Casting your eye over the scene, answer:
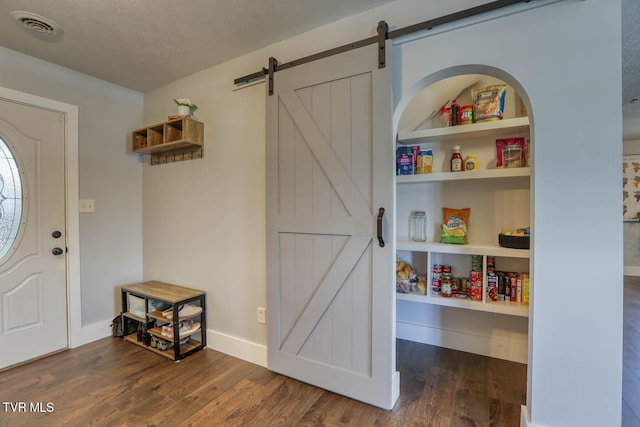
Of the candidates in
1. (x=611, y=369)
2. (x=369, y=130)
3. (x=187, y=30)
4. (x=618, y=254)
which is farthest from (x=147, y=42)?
(x=611, y=369)

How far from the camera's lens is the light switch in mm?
2523

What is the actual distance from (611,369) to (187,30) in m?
2.92

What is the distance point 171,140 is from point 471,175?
2.39 m

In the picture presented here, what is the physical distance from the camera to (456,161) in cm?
220

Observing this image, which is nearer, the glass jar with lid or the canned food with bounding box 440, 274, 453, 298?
the canned food with bounding box 440, 274, 453, 298

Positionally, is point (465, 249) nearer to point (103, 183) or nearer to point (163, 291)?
point (163, 291)

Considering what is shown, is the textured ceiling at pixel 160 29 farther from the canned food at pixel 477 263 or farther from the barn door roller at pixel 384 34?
the canned food at pixel 477 263

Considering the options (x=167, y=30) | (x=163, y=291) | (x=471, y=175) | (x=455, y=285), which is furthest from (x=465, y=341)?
(x=167, y=30)

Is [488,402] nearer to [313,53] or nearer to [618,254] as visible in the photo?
[618,254]

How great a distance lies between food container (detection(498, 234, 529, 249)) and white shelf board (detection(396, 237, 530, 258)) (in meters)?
0.03

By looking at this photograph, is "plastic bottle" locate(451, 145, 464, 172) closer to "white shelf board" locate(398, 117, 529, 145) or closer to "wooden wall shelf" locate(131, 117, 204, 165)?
"white shelf board" locate(398, 117, 529, 145)

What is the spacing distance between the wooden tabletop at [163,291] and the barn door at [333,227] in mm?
823

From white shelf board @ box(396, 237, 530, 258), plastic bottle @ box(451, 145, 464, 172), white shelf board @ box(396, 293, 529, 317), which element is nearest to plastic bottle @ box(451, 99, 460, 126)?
plastic bottle @ box(451, 145, 464, 172)

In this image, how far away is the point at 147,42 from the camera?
6.75 ft
